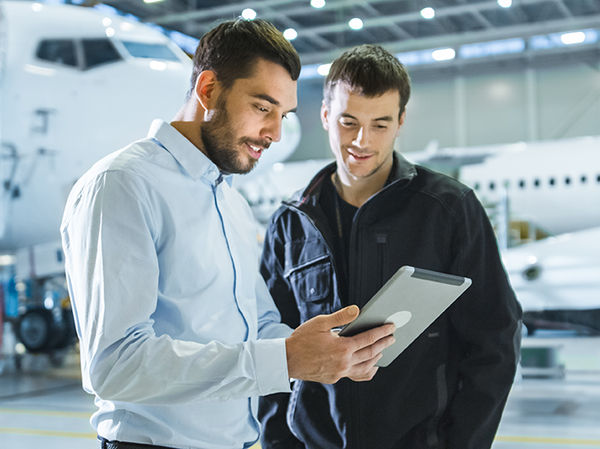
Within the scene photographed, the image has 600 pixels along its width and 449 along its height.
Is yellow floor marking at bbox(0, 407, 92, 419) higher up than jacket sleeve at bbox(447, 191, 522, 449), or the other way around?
jacket sleeve at bbox(447, 191, 522, 449)

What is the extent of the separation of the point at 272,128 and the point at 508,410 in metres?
4.85

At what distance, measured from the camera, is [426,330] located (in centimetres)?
178

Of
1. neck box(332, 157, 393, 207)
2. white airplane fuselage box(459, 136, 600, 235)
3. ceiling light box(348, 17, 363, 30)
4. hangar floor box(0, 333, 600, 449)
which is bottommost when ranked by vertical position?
hangar floor box(0, 333, 600, 449)

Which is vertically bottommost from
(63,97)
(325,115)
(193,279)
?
(193,279)

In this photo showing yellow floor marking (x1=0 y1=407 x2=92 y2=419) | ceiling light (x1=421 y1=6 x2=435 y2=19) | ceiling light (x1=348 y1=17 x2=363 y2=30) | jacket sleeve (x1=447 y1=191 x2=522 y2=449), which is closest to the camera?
jacket sleeve (x1=447 y1=191 x2=522 y2=449)

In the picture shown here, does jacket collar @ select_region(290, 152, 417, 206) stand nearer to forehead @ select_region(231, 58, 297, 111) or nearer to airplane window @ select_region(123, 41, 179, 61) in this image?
forehead @ select_region(231, 58, 297, 111)

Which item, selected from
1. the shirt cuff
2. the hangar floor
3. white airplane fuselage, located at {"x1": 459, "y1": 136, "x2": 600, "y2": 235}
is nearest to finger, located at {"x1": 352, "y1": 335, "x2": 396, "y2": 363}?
the shirt cuff

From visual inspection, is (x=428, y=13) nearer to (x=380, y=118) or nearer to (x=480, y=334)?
(x=380, y=118)

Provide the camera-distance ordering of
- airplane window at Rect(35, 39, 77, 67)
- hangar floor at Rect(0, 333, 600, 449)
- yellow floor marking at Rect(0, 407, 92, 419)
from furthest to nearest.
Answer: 1. airplane window at Rect(35, 39, 77, 67)
2. yellow floor marking at Rect(0, 407, 92, 419)
3. hangar floor at Rect(0, 333, 600, 449)

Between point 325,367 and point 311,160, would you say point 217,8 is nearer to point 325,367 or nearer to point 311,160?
point 311,160

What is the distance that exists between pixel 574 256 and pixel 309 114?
11.6 feet

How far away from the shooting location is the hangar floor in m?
4.78

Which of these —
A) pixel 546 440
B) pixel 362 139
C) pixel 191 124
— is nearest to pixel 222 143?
pixel 191 124

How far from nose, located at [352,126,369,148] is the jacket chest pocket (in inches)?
12.5
